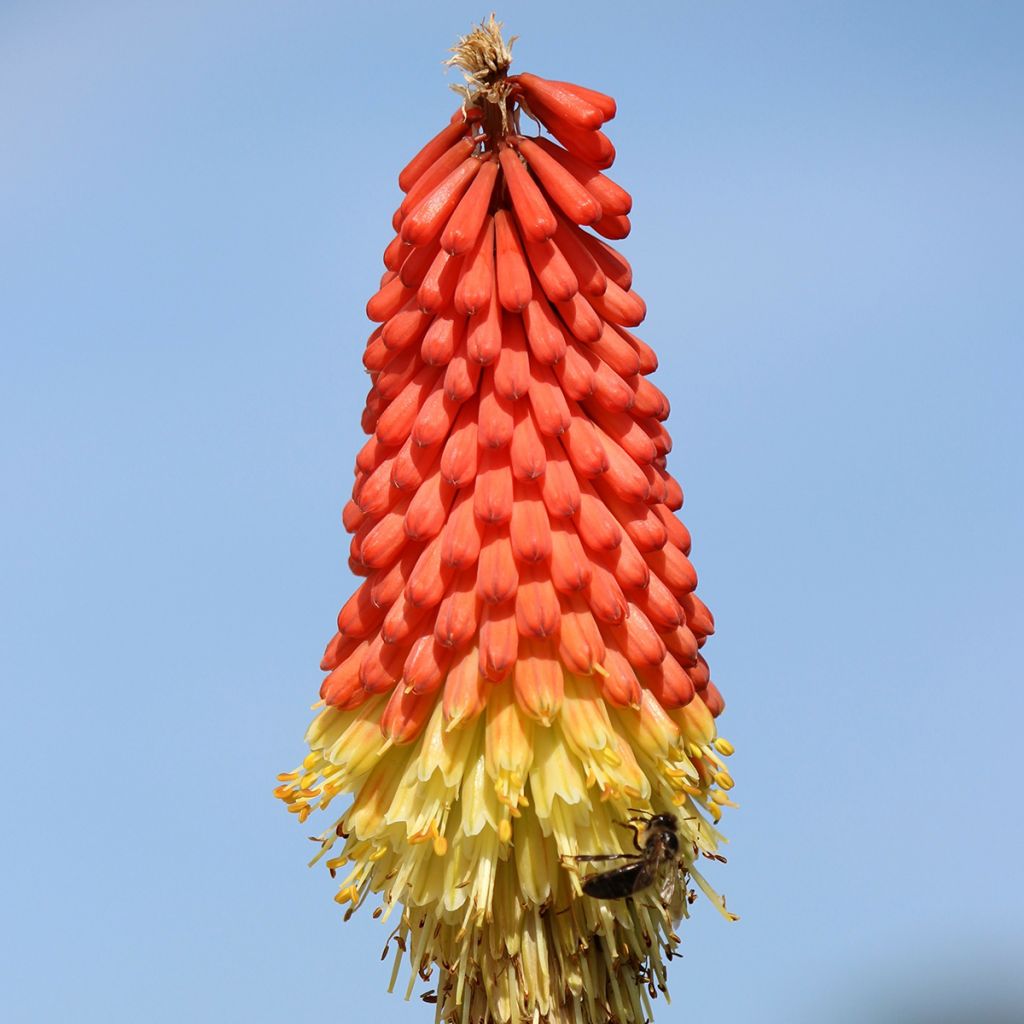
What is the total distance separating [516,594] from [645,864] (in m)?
1.25

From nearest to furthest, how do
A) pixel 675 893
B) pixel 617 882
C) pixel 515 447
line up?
pixel 617 882
pixel 515 447
pixel 675 893

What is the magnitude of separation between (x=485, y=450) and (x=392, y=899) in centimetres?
199

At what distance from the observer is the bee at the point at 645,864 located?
23.4 ft

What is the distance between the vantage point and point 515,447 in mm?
7293

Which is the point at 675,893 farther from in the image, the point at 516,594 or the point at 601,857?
the point at 516,594

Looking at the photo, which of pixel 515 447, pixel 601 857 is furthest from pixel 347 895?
pixel 515 447

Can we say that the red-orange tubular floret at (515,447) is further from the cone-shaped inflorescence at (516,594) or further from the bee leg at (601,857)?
the bee leg at (601,857)

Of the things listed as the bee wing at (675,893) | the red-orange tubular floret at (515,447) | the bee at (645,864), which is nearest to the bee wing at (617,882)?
the bee at (645,864)

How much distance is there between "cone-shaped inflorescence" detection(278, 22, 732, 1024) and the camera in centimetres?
724

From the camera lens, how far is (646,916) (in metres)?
7.59

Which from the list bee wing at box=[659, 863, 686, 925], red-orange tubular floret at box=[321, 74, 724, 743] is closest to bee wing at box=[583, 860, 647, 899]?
bee wing at box=[659, 863, 686, 925]

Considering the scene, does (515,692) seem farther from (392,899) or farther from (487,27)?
(487,27)

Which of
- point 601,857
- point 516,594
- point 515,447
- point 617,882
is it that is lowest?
point 617,882

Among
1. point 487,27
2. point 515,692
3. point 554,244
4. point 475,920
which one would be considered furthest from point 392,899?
point 487,27
